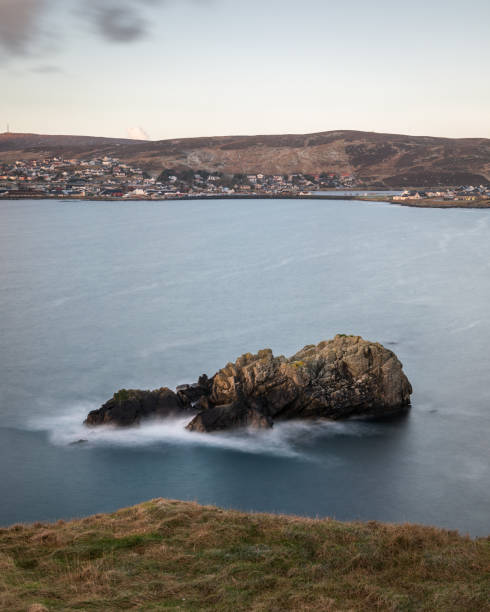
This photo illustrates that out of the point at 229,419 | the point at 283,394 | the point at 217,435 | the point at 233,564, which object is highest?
the point at 233,564

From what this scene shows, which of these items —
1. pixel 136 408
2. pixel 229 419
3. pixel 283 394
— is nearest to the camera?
pixel 229 419

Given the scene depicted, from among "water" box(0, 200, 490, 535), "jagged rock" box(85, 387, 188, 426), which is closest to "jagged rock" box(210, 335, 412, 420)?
"water" box(0, 200, 490, 535)

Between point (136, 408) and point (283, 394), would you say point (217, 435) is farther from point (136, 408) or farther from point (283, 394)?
point (136, 408)

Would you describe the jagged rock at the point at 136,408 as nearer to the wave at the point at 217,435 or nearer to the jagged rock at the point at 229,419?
the wave at the point at 217,435

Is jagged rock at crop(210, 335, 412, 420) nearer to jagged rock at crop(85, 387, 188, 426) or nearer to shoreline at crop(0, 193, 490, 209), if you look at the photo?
jagged rock at crop(85, 387, 188, 426)

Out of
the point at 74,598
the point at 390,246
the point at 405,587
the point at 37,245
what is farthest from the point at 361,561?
the point at 37,245

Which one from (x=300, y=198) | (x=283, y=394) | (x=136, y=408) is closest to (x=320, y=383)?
(x=283, y=394)

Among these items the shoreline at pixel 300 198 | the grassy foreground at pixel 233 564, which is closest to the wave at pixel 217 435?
the grassy foreground at pixel 233 564

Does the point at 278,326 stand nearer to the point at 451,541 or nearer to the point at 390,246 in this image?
the point at 451,541
